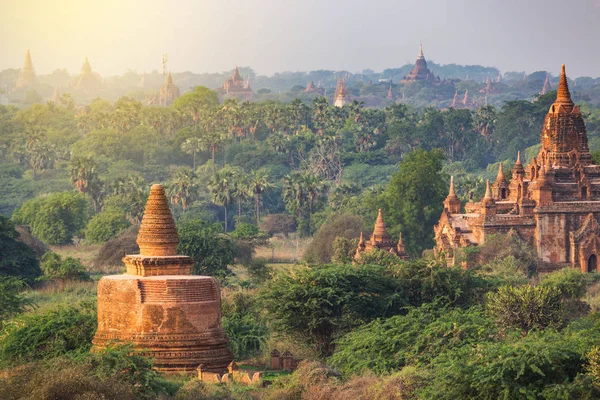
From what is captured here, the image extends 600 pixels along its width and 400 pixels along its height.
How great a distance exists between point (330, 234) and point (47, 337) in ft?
147

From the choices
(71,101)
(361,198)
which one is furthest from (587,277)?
(71,101)

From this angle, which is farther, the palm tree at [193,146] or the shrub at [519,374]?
the palm tree at [193,146]

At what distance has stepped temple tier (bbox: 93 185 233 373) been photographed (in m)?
39.1

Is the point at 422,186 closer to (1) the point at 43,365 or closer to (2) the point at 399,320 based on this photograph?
(2) the point at 399,320

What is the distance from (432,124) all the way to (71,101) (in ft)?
187

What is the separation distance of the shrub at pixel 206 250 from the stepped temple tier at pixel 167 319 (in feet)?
91.7

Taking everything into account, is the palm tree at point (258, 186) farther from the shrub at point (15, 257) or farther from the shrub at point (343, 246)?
the shrub at point (15, 257)

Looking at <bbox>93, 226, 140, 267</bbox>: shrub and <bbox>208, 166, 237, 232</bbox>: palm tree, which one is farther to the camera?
<bbox>208, 166, 237, 232</bbox>: palm tree

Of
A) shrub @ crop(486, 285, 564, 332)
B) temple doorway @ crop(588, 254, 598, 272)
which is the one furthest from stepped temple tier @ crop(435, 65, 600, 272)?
shrub @ crop(486, 285, 564, 332)

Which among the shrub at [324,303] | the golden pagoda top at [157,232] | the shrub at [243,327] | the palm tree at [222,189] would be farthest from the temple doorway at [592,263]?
the golden pagoda top at [157,232]

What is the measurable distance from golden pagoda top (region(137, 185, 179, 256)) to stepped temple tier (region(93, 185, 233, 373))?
1.05 m

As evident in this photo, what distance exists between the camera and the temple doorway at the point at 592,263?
72375 mm

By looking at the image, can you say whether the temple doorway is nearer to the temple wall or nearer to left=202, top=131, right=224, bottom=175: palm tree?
the temple wall

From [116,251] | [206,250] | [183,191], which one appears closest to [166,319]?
[206,250]
